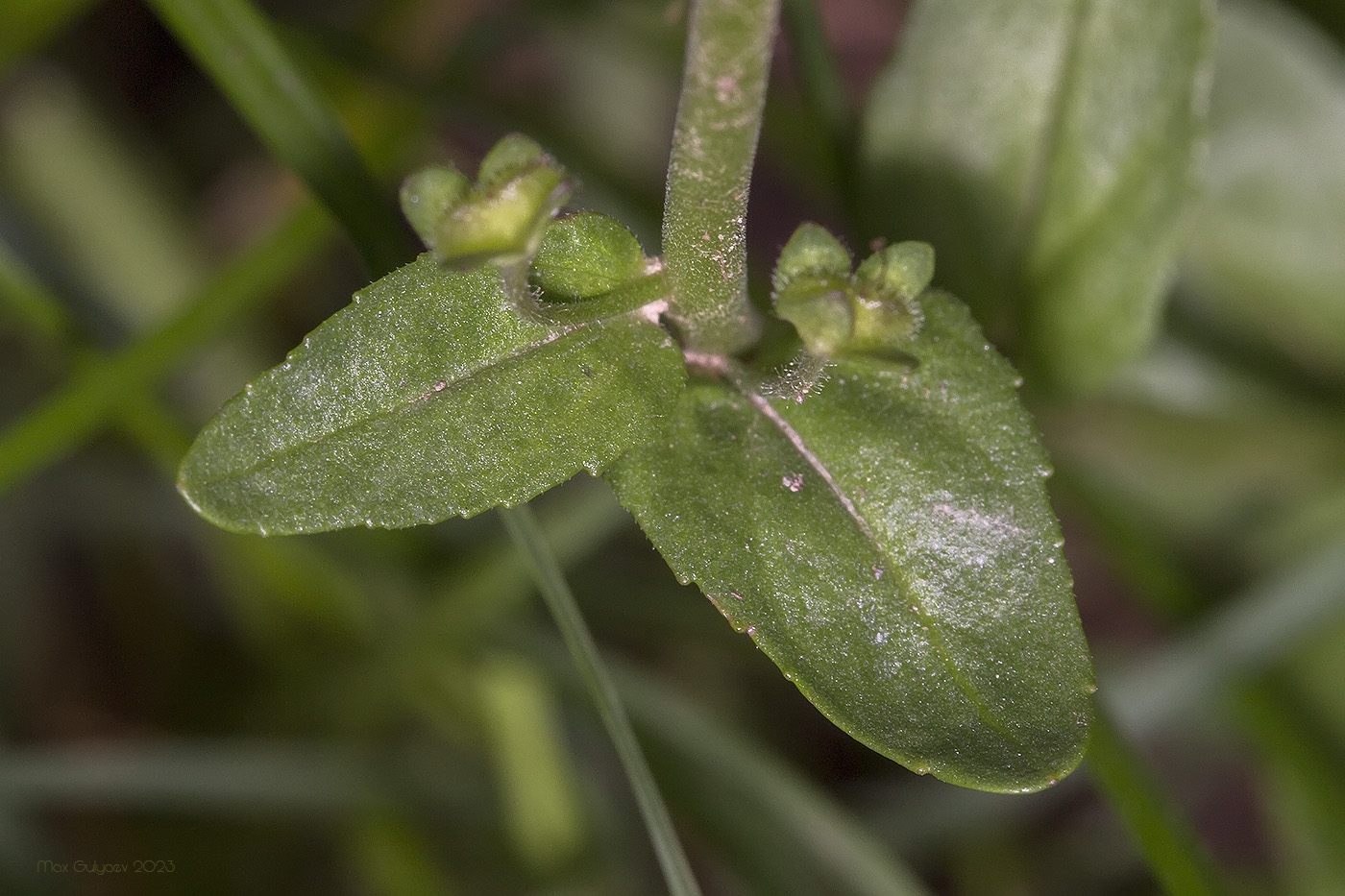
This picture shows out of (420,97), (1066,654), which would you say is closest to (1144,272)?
(1066,654)

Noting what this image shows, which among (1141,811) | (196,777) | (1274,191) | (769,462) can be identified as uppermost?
(769,462)

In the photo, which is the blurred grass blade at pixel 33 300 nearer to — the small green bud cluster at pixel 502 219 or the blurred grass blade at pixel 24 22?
the blurred grass blade at pixel 24 22

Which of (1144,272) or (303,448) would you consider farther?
(1144,272)

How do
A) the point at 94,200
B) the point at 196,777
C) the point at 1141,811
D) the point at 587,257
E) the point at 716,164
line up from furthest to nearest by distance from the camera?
the point at 94,200 → the point at 196,777 → the point at 1141,811 → the point at 587,257 → the point at 716,164

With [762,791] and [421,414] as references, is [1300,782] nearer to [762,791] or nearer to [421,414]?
[762,791]

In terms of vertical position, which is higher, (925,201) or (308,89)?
(308,89)

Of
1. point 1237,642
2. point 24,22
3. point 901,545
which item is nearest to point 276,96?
point 901,545

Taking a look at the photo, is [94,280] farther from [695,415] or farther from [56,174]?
[695,415]
